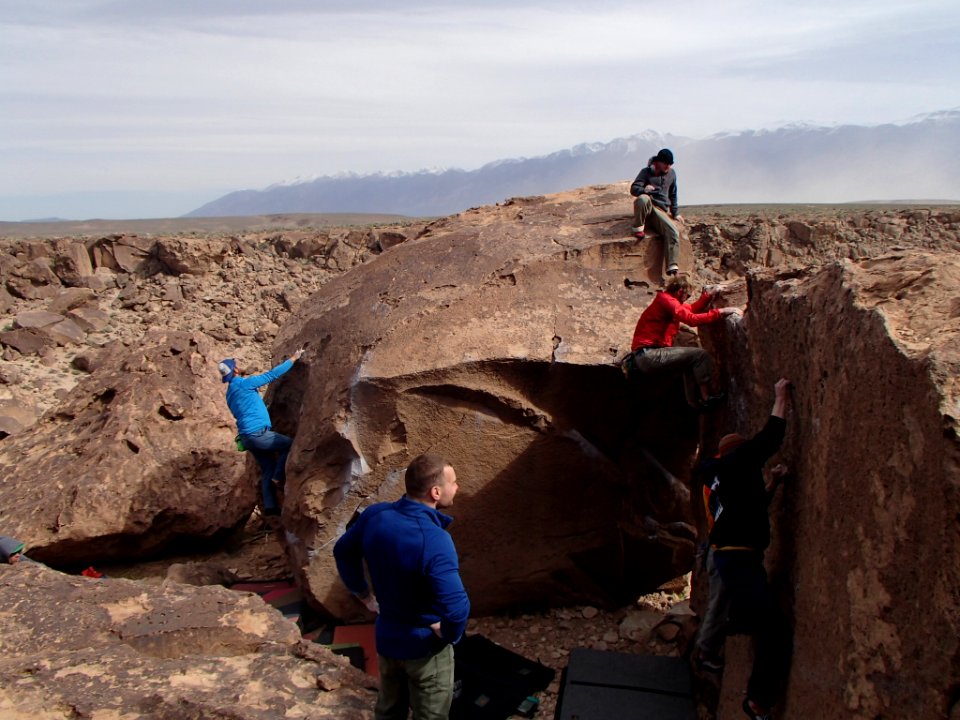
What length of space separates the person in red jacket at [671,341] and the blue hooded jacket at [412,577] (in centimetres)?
196

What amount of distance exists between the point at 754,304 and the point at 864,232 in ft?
68.3

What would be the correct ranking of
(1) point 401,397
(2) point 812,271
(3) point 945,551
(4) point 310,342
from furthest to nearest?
1. (4) point 310,342
2. (1) point 401,397
3. (2) point 812,271
4. (3) point 945,551

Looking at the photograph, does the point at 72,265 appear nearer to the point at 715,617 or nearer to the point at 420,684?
the point at 420,684

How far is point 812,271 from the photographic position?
3820 mm

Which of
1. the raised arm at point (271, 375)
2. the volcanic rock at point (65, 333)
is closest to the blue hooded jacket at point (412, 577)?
the raised arm at point (271, 375)

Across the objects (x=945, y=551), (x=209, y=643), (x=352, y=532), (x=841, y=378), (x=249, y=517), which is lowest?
(x=249, y=517)

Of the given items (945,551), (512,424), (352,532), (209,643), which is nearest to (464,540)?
(512,424)

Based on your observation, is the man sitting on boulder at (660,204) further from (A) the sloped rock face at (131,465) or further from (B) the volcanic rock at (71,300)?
(B) the volcanic rock at (71,300)

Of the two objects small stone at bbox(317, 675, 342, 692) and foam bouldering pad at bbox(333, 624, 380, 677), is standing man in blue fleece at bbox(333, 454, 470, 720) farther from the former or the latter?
foam bouldering pad at bbox(333, 624, 380, 677)

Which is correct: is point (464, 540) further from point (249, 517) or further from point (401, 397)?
point (249, 517)

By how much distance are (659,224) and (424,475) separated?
3264 millimetres

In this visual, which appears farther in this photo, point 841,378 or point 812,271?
point 812,271

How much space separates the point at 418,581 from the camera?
295 centimetres

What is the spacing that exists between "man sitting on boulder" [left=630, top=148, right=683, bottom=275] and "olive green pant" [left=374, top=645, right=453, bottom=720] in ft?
9.99
